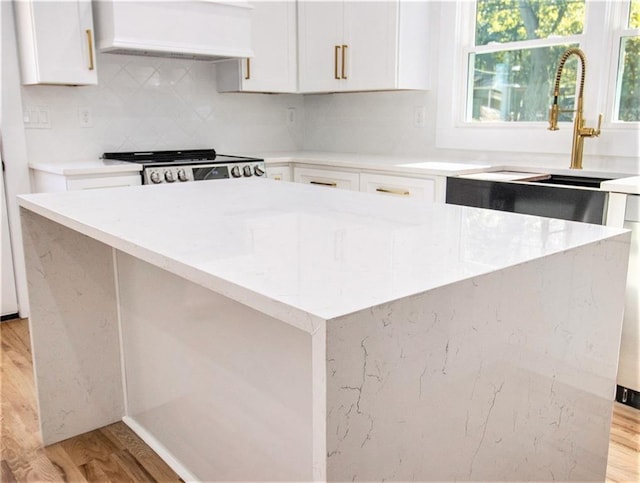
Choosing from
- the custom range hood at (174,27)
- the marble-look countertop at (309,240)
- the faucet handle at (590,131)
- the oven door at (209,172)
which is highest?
the custom range hood at (174,27)

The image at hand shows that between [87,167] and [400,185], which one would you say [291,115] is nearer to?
[400,185]

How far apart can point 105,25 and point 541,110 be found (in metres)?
2.36

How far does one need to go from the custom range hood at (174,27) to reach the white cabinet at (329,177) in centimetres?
78

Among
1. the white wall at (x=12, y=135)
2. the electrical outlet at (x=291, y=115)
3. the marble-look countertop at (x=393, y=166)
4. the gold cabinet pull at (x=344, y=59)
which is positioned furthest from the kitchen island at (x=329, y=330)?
→ the electrical outlet at (x=291, y=115)

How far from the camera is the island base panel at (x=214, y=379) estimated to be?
1254 mm

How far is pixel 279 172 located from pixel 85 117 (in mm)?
1203

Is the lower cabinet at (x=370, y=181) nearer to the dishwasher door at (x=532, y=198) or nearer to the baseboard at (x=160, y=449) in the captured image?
the dishwasher door at (x=532, y=198)

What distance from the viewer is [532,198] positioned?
Answer: 2469 millimetres

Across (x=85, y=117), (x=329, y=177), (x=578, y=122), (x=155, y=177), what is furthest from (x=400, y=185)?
(x=85, y=117)

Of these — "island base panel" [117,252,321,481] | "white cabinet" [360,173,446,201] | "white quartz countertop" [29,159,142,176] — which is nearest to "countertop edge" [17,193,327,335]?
"island base panel" [117,252,321,481]

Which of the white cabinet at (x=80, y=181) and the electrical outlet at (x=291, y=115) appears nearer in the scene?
the white cabinet at (x=80, y=181)

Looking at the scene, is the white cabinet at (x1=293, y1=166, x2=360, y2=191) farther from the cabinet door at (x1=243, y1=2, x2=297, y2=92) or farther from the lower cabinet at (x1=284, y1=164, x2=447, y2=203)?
the cabinet door at (x1=243, y1=2, x2=297, y2=92)

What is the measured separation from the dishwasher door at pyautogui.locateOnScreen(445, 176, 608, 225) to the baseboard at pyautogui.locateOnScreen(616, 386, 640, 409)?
2.18 ft

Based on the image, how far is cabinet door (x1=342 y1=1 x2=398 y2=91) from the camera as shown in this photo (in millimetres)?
3332
